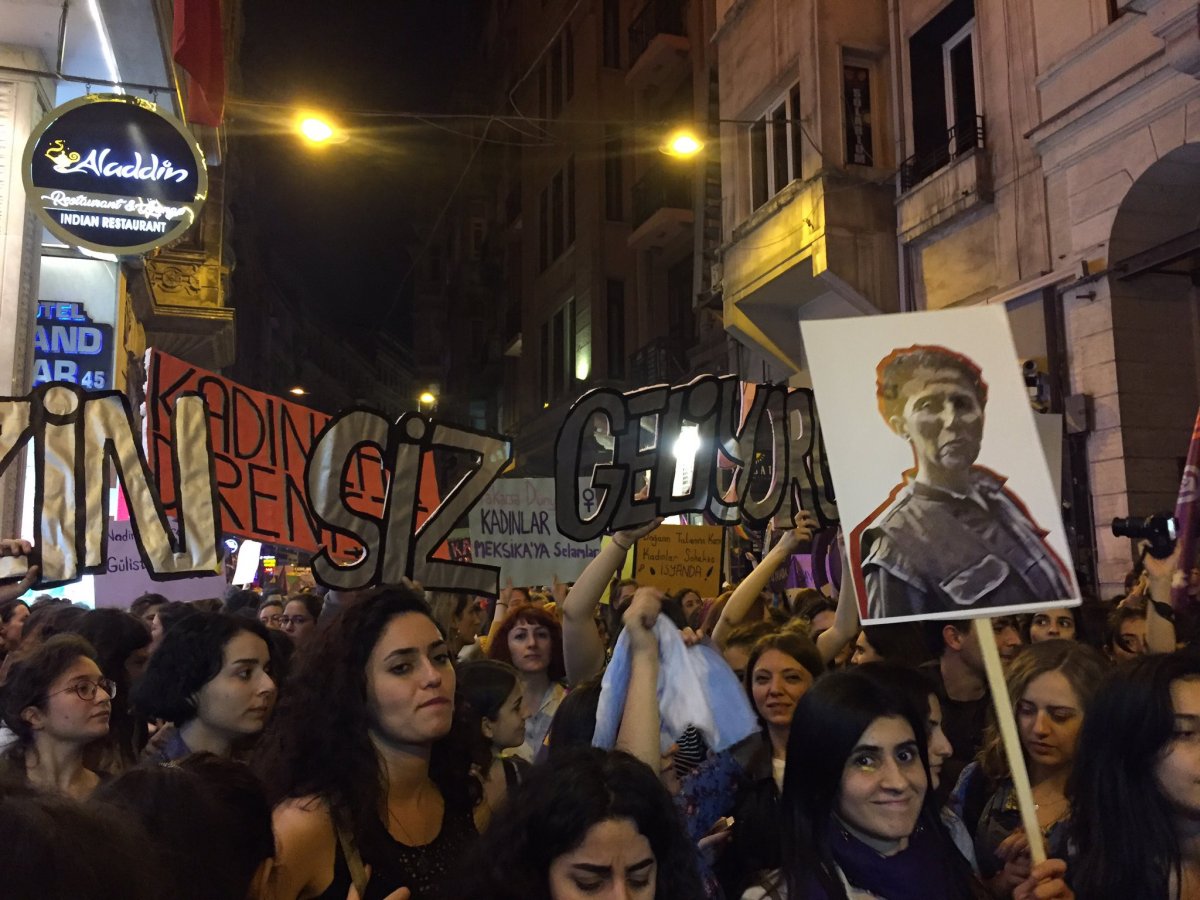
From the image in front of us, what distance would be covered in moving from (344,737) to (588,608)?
1639 mm

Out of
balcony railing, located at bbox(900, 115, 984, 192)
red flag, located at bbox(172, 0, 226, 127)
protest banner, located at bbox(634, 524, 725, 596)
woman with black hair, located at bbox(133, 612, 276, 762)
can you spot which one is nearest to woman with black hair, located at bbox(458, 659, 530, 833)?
woman with black hair, located at bbox(133, 612, 276, 762)

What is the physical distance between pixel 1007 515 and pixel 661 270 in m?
22.6

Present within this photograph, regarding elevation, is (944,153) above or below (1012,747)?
above

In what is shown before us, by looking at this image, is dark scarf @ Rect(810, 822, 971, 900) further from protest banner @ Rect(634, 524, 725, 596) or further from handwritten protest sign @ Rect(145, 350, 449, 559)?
protest banner @ Rect(634, 524, 725, 596)

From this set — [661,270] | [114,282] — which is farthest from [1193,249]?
[661,270]

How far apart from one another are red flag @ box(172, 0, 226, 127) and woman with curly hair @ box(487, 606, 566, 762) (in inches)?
295

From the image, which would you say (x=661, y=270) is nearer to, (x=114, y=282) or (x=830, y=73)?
(x=830, y=73)

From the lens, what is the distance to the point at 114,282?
40.9ft

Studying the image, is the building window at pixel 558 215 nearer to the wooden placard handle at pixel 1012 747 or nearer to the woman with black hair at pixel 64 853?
the wooden placard handle at pixel 1012 747

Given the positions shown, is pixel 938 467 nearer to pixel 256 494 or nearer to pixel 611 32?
pixel 256 494

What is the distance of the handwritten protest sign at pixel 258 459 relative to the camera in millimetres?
4926

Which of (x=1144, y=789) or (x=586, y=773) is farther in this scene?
(x=1144, y=789)

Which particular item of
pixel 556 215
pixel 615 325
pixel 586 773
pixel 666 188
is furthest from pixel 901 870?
pixel 556 215

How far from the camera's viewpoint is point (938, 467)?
9.75 feet
